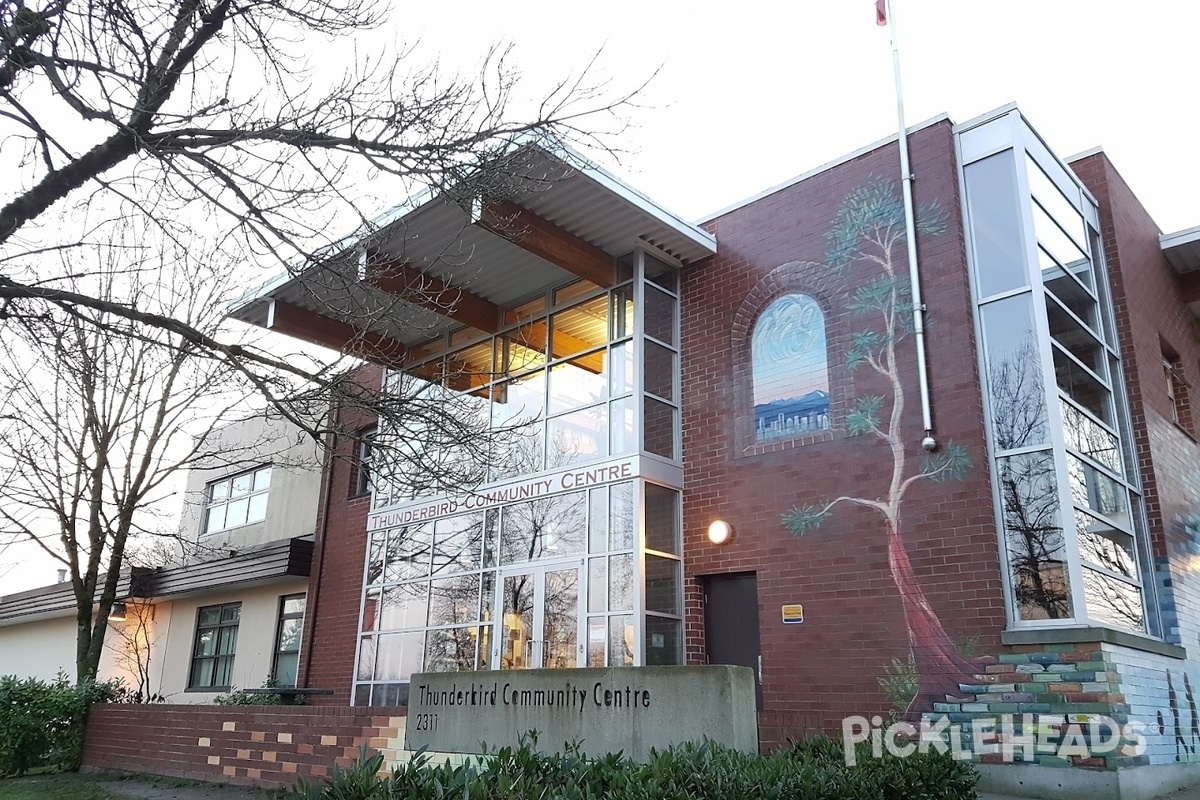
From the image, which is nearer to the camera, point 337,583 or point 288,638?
point 337,583

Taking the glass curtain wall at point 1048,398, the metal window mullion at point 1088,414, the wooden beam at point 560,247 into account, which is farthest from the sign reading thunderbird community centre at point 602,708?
the wooden beam at point 560,247

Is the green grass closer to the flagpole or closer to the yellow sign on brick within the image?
the yellow sign on brick

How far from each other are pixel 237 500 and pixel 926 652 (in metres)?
16.3

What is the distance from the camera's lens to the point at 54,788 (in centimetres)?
1115

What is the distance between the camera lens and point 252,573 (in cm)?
1803

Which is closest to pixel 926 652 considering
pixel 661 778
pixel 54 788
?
pixel 661 778

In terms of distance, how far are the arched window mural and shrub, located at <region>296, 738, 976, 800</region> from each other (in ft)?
18.9

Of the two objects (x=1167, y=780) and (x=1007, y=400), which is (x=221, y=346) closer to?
(x=1007, y=400)

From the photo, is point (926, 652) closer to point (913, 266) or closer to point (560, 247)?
point (913, 266)

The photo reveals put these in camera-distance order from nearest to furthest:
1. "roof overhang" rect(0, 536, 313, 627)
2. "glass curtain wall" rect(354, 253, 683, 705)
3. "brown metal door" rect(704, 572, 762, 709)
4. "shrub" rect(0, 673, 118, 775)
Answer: "brown metal door" rect(704, 572, 762, 709)
"glass curtain wall" rect(354, 253, 683, 705)
"shrub" rect(0, 673, 118, 775)
"roof overhang" rect(0, 536, 313, 627)

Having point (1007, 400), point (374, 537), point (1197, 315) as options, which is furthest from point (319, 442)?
point (1197, 315)

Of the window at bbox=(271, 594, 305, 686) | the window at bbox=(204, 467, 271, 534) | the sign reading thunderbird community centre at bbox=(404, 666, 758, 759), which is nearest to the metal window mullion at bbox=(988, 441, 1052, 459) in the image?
the sign reading thunderbird community centre at bbox=(404, 666, 758, 759)

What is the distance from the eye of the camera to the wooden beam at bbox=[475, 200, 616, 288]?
12172mm

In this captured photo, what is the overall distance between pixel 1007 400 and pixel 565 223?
5.98m
